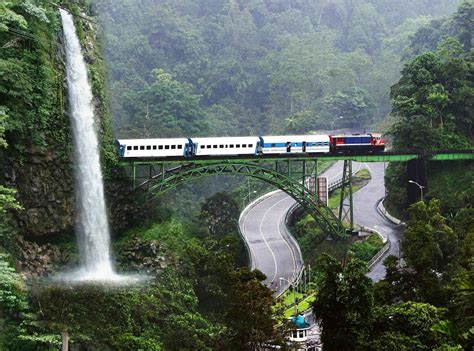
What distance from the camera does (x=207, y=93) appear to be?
12762 cm

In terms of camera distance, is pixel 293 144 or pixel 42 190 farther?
pixel 293 144

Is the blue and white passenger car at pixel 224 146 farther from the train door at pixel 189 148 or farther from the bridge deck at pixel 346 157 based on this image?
the bridge deck at pixel 346 157

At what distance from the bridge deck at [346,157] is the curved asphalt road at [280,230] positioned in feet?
21.7

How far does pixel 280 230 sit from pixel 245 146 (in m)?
14.3

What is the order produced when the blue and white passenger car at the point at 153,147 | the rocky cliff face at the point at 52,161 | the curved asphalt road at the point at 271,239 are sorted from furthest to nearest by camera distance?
1. the curved asphalt road at the point at 271,239
2. the blue and white passenger car at the point at 153,147
3. the rocky cliff face at the point at 52,161

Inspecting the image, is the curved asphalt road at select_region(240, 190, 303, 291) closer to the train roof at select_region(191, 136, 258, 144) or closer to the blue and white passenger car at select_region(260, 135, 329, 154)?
the blue and white passenger car at select_region(260, 135, 329, 154)

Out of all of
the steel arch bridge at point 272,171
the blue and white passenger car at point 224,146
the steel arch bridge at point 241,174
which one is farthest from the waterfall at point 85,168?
the blue and white passenger car at point 224,146

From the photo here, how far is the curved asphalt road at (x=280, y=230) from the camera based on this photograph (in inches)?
2623

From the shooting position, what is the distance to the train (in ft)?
203

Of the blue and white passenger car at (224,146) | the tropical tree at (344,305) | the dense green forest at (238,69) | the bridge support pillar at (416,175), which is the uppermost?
the dense green forest at (238,69)

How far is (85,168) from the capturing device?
191ft

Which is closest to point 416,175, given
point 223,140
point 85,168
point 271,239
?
point 271,239

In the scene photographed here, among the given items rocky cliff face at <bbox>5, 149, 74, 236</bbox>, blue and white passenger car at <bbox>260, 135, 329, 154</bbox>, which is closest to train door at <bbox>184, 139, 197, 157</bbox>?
blue and white passenger car at <bbox>260, 135, 329, 154</bbox>

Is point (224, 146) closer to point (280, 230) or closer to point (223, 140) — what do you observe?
point (223, 140)
